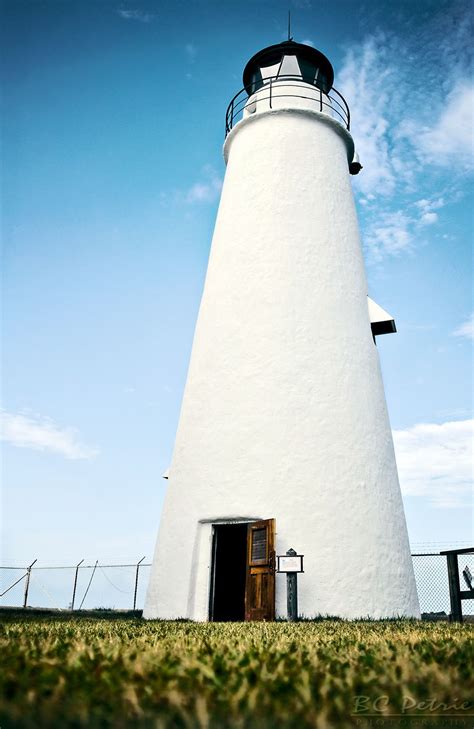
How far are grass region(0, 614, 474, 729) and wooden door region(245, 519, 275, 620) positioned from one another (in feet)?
22.8

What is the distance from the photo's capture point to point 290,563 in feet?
33.5

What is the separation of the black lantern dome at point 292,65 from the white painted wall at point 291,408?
2807mm

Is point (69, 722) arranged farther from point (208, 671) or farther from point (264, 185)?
point (264, 185)

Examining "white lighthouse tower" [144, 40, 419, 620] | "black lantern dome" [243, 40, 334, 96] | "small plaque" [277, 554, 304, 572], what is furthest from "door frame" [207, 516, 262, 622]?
"black lantern dome" [243, 40, 334, 96]

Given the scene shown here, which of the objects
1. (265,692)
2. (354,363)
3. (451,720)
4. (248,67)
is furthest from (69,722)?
(248,67)

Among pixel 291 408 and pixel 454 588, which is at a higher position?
pixel 291 408

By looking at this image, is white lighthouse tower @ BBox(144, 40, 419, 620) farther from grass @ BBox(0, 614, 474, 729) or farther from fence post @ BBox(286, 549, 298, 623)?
grass @ BBox(0, 614, 474, 729)

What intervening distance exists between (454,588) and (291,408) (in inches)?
170

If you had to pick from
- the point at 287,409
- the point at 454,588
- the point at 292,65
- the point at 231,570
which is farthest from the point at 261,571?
the point at 292,65

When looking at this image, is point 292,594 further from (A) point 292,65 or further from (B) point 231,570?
(A) point 292,65

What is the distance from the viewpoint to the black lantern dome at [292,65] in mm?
16328

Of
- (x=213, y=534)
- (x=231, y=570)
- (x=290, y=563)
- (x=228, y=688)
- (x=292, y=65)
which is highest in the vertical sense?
(x=292, y=65)

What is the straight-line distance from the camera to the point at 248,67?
1742 centimetres

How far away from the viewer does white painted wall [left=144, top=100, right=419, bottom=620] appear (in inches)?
432
